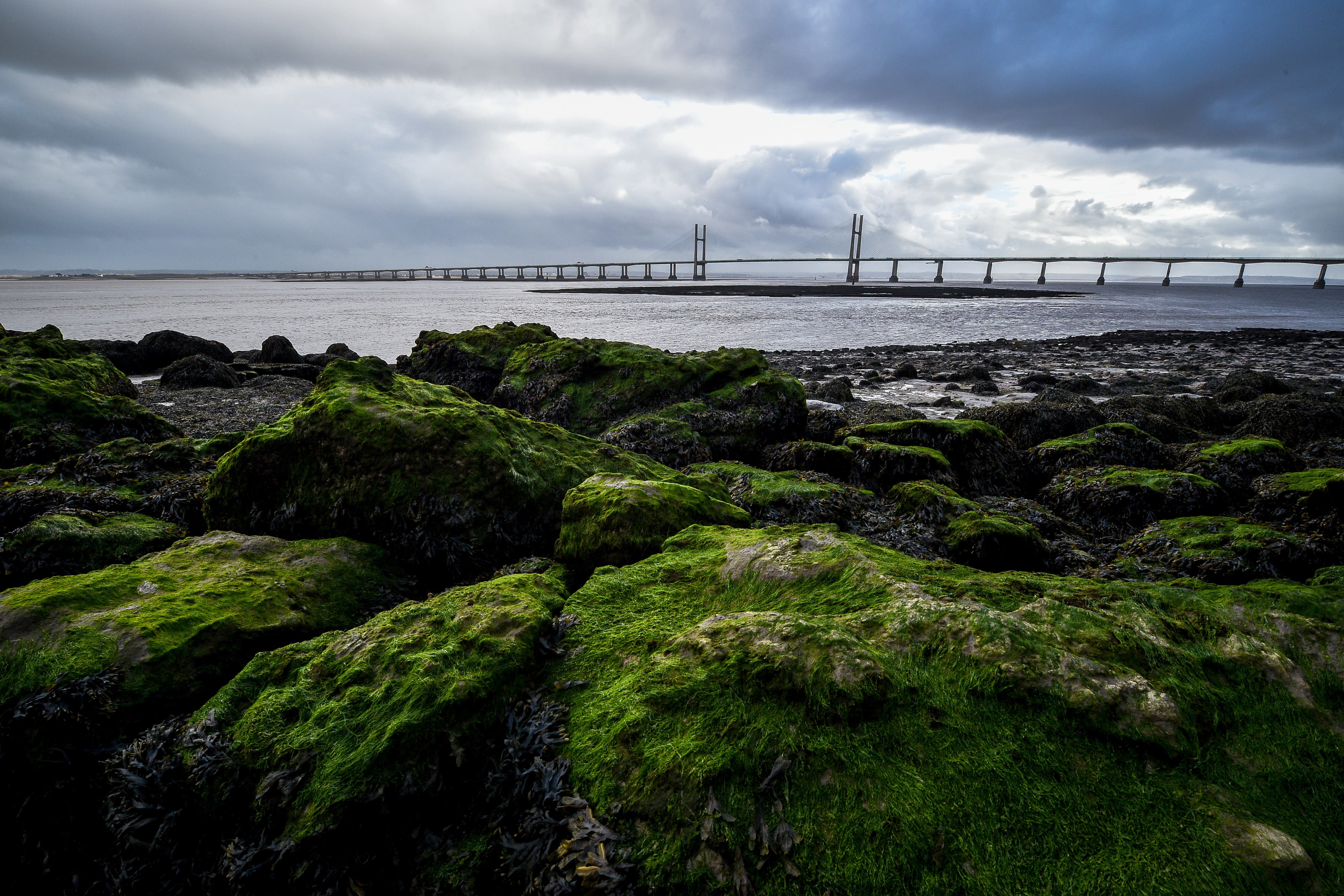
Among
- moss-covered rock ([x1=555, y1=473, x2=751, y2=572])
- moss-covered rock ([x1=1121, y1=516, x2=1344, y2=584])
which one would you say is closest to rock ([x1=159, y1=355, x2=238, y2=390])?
moss-covered rock ([x1=555, y1=473, x2=751, y2=572])

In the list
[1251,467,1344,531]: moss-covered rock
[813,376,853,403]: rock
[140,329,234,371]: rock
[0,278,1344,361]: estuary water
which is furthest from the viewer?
[0,278,1344,361]: estuary water

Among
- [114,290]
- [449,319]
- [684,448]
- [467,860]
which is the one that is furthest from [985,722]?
[114,290]

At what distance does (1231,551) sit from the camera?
4.94 metres

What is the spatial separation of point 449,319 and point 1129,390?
36.8m

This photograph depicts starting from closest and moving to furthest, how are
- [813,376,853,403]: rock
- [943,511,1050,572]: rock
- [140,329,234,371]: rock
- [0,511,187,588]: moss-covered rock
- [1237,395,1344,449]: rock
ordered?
[0,511,187,588]: moss-covered rock
[943,511,1050,572]: rock
[1237,395,1344,449]: rock
[813,376,853,403]: rock
[140,329,234,371]: rock

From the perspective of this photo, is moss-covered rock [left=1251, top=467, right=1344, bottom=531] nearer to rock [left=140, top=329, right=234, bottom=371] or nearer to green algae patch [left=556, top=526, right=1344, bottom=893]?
green algae patch [left=556, top=526, right=1344, bottom=893]

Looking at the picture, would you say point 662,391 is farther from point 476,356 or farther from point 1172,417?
point 1172,417

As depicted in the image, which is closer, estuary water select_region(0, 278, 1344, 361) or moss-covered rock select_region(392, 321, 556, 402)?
moss-covered rock select_region(392, 321, 556, 402)

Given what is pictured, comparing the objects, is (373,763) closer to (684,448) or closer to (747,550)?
(747,550)

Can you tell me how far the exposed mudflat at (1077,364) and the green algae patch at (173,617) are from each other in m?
12.2

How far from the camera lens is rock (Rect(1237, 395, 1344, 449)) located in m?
9.14

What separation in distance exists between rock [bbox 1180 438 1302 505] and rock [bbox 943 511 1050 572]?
122 inches

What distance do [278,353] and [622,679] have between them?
69.4ft

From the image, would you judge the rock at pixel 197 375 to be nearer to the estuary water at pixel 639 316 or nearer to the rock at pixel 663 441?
the estuary water at pixel 639 316
